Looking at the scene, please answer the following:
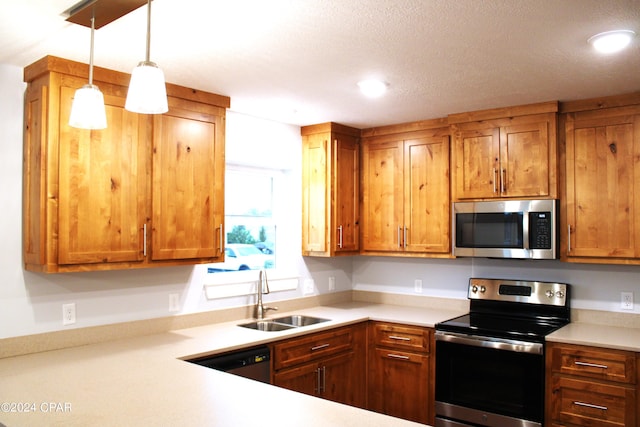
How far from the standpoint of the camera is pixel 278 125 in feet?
13.2

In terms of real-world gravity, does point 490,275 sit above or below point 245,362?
above

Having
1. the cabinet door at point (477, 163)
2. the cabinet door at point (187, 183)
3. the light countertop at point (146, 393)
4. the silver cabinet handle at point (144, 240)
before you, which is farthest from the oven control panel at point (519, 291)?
the silver cabinet handle at point (144, 240)

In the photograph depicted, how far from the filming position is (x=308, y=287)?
14.0 ft

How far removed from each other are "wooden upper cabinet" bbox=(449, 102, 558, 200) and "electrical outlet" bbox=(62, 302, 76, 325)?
2598 millimetres

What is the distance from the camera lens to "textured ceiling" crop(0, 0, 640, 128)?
1.96 meters

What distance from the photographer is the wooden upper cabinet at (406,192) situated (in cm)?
392

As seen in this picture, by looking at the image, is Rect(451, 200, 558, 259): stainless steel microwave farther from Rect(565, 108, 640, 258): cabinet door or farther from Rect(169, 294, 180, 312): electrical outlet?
Rect(169, 294, 180, 312): electrical outlet

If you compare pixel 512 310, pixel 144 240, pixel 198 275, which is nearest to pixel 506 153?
pixel 512 310

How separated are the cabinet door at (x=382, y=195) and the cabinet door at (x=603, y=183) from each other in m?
1.25

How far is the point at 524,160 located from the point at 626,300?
113cm

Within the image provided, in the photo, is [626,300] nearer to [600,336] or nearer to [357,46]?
[600,336]

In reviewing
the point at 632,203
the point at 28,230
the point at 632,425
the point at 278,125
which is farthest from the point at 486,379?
the point at 28,230

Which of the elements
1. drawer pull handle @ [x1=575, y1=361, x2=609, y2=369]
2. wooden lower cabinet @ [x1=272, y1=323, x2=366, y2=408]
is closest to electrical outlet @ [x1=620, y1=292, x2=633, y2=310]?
drawer pull handle @ [x1=575, y1=361, x2=609, y2=369]

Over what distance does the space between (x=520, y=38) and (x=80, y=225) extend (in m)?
2.25
